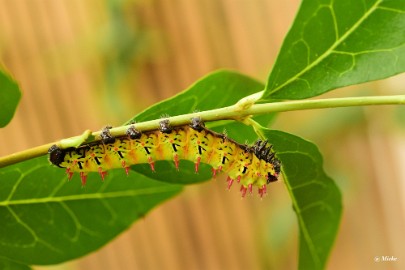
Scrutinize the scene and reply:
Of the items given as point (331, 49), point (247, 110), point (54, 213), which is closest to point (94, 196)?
point (54, 213)

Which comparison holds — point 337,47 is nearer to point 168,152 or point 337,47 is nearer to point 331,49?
point 331,49

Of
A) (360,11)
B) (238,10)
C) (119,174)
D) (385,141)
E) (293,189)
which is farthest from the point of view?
(238,10)

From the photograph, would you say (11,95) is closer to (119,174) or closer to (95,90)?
(119,174)

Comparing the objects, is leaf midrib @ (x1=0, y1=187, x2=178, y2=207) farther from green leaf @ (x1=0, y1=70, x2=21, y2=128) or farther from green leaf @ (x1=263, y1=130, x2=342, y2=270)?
green leaf @ (x1=263, y1=130, x2=342, y2=270)

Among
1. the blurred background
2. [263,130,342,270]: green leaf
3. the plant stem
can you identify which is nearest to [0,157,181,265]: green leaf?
the plant stem

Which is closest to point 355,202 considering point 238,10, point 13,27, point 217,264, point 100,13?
point 217,264

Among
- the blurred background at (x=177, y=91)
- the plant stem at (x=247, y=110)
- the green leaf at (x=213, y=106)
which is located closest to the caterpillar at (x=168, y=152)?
the green leaf at (x=213, y=106)
